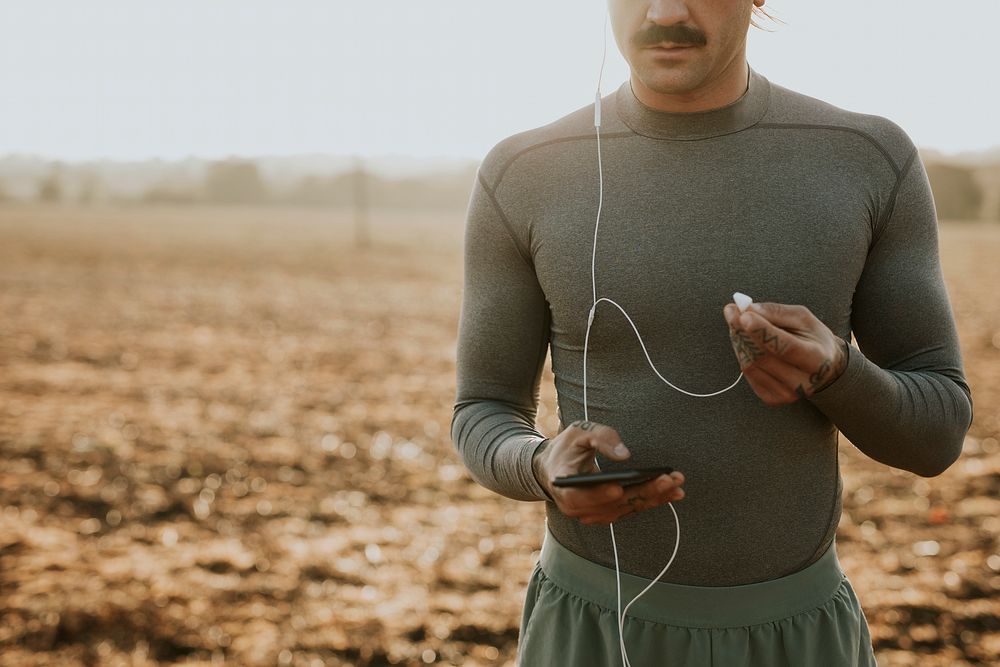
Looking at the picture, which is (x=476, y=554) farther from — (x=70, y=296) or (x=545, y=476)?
(x=70, y=296)

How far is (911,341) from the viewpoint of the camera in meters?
1.55

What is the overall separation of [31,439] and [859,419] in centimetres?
655

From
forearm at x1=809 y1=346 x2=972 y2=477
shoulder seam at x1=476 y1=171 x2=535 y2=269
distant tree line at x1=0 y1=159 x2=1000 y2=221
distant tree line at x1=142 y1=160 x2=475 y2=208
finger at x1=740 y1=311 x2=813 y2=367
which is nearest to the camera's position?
finger at x1=740 y1=311 x2=813 y2=367

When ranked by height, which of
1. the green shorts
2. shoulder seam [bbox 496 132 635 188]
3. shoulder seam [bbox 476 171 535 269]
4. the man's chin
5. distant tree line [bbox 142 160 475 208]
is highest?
the man's chin

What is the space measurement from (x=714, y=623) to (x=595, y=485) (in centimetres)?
47

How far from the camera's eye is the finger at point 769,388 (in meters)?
1.31

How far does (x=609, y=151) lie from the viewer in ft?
5.39

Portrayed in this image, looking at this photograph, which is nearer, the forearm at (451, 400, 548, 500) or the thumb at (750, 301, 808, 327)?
the thumb at (750, 301, 808, 327)

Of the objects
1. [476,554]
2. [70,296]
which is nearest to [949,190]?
[70,296]

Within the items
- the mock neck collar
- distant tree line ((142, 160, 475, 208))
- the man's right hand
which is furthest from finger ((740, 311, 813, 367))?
distant tree line ((142, 160, 475, 208))

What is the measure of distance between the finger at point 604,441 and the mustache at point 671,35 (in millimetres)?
694

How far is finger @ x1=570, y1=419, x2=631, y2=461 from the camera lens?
1.32m

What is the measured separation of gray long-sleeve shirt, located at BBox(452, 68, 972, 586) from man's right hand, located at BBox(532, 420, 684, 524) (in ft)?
0.47

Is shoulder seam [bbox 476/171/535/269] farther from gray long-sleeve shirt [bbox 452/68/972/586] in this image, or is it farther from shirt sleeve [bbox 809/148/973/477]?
shirt sleeve [bbox 809/148/973/477]
